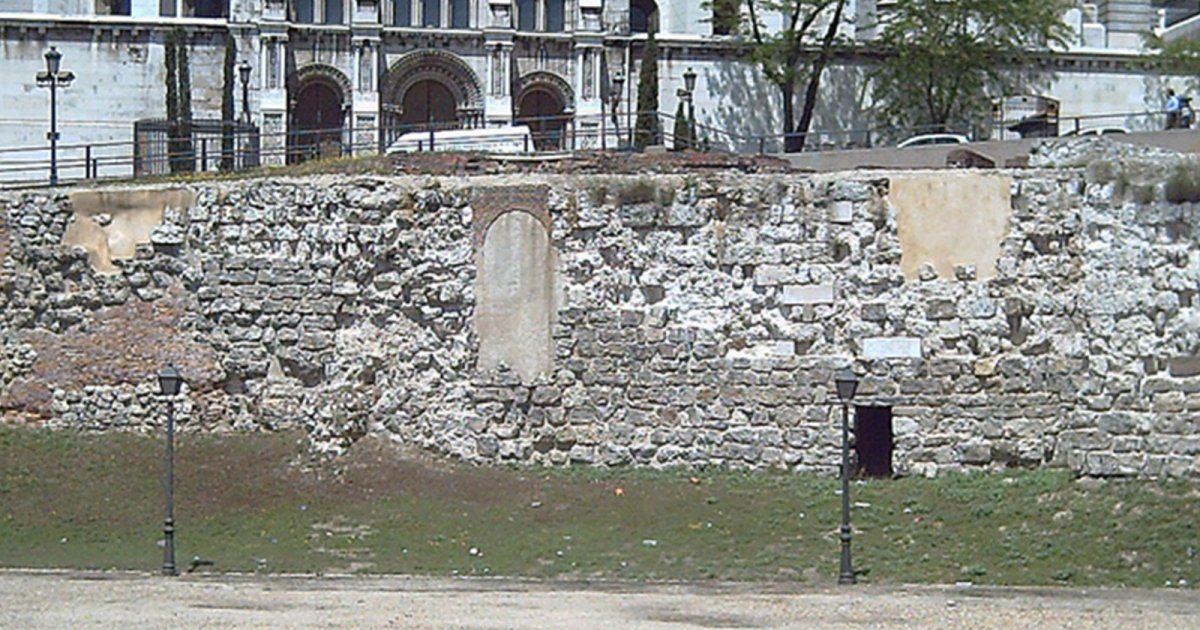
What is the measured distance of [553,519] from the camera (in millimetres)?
25891

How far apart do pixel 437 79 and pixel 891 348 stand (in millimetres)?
27124

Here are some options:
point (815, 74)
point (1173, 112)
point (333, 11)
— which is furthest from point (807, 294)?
point (333, 11)

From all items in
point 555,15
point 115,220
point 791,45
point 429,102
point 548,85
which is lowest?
point 115,220

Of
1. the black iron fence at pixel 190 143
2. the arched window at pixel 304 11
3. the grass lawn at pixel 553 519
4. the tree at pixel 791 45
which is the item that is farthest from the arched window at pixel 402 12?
the grass lawn at pixel 553 519

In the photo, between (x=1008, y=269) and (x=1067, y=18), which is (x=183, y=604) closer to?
(x=1008, y=269)

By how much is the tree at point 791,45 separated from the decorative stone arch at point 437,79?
7.46 meters

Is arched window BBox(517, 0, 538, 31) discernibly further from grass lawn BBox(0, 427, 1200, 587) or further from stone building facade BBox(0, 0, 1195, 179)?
grass lawn BBox(0, 427, 1200, 587)

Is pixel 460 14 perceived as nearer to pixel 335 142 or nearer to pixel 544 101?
pixel 544 101

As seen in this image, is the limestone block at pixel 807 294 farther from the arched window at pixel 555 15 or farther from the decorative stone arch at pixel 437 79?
the arched window at pixel 555 15

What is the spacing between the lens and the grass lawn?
23.4m

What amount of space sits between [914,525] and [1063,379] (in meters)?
3.81

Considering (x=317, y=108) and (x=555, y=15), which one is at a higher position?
(x=555, y=15)

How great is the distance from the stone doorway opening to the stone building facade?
2234 centimetres

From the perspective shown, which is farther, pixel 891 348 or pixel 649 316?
pixel 649 316
